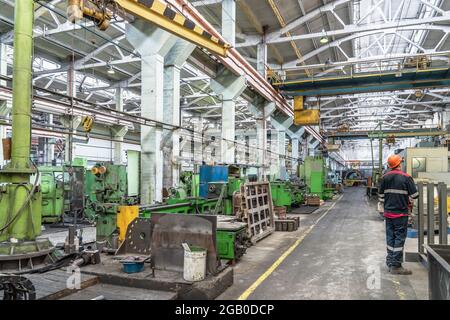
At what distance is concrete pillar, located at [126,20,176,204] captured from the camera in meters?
8.32

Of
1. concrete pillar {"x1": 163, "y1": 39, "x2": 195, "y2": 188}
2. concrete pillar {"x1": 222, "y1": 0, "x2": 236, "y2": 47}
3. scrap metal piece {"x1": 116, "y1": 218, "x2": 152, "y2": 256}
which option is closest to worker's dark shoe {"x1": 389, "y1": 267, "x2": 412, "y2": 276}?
scrap metal piece {"x1": 116, "y1": 218, "x2": 152, "y2": 256}

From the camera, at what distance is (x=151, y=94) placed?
8.42 meters

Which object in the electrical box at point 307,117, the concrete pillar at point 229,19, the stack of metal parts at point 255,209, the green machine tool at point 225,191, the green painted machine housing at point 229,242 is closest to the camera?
the green painted machine housing at point 229,242

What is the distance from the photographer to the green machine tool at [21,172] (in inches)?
185

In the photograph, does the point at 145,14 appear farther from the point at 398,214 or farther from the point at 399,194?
the point at 398,214

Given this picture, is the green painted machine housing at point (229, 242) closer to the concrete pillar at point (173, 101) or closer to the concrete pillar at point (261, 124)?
the concrete pillar at point (173, 101)

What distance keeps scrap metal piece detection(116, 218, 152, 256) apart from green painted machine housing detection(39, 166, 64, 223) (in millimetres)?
7163

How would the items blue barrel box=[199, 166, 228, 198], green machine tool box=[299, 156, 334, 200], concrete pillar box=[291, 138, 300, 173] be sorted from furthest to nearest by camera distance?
concrete pillar box=[291, 138, 300, 173] < green machine tool box=[299, 156, 334, 200] < blue barrel box=[199, 166, 228, 198]

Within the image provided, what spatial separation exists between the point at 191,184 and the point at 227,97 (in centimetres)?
403

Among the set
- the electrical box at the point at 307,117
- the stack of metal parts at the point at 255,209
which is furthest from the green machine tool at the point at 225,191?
the electrical box at the point at 307,117

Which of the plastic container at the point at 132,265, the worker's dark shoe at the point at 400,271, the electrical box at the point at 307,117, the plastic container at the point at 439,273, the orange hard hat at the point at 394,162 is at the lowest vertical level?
Result: the worker's dark shoe at the point at 400,271

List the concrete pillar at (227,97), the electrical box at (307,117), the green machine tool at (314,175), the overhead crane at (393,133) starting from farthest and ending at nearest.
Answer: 1. the overhead crane at (393,133)
2. the green machine tool at (314,175)
3. the electrical box at (307,117)
4. the concrete pillar at (227,97)

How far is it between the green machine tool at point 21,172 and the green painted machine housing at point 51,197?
7.30m

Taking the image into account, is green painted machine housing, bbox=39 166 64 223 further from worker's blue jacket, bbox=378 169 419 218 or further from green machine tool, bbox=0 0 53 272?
worker's blue jacket, bbox=378 169 419 218
